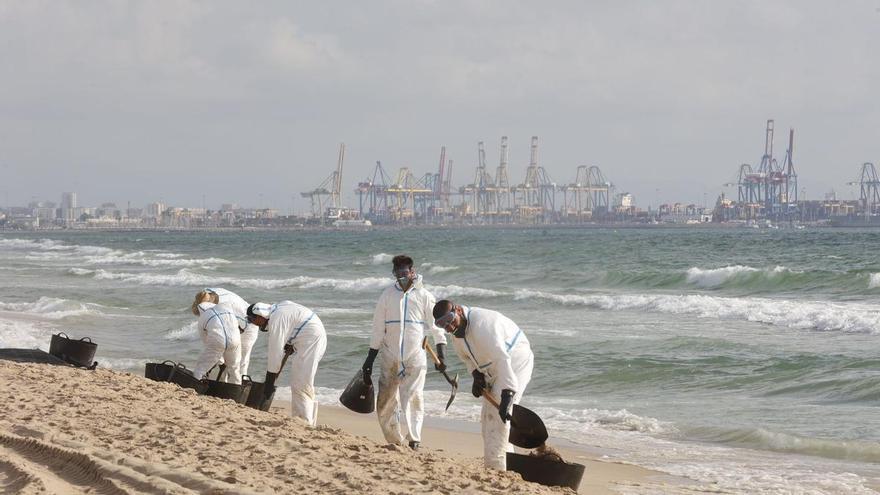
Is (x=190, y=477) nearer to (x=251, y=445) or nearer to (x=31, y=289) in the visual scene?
(x=251, y=445)

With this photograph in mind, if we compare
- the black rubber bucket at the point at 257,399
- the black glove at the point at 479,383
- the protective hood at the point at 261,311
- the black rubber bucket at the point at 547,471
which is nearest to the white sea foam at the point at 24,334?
the black rubber bucket at the point at 257,399

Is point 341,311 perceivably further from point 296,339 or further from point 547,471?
point 547,471

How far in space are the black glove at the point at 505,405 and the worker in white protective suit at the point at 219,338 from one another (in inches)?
141

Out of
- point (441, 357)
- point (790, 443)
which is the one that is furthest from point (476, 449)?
point (790, 443)

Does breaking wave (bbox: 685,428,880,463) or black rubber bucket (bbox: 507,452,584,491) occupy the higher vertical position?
black rubber bucket (bbox: 507,452,584,491)

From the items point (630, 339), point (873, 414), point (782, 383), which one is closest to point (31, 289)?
point (630, 339)

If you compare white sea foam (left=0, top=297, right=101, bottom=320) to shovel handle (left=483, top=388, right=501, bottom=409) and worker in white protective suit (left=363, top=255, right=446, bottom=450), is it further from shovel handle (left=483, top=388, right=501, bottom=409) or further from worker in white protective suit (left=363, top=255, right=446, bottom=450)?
shovel handle (left=483, top=388, right=501, bottom=409)

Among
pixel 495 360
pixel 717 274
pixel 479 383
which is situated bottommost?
pixel 717 274

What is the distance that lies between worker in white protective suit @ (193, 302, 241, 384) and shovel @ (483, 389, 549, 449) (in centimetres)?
341

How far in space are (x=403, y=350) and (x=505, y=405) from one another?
1.64 meters

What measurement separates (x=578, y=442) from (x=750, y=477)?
73.0 inches

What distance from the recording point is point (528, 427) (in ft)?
22.3

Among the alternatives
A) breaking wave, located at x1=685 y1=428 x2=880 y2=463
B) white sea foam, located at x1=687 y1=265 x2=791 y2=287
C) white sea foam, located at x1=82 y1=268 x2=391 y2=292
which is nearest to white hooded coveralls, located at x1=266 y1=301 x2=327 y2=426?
breaking wave, located at x1=685 y1=428 x2=880 y2=463

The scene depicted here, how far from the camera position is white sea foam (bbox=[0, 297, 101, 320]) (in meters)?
22.7
